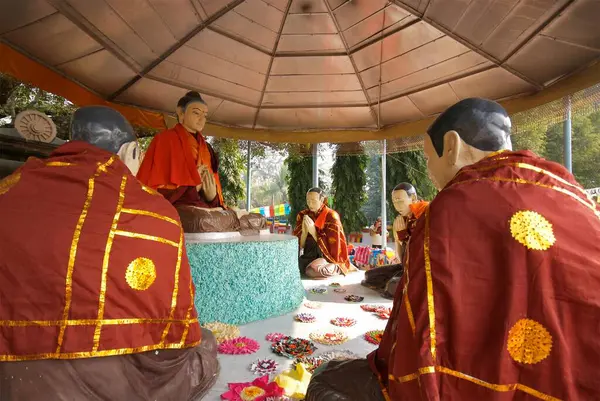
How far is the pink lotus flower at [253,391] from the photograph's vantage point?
2125 mm

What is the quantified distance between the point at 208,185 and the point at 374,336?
7.63 feet

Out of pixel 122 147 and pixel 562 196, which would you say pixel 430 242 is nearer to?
pixel 562 196

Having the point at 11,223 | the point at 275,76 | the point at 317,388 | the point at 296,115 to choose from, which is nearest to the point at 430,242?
the point at 317,388

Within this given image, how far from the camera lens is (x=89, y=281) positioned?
142 cm

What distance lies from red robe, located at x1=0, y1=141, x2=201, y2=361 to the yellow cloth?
866mm

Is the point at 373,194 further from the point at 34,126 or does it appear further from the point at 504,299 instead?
the point at 504,299

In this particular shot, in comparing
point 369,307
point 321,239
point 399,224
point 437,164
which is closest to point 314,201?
point 321,239

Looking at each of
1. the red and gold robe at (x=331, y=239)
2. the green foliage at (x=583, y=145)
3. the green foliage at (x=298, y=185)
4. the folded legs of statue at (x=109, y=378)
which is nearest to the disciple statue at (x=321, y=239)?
the red and gold robe at (x=331, y=239)

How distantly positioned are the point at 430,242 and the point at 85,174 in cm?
141

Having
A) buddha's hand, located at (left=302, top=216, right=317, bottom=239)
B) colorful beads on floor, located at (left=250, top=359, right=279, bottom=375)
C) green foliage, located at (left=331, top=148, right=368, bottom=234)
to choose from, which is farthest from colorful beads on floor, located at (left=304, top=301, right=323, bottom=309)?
green foliage, located at (left=331, top=148, right=368, bottom=234)

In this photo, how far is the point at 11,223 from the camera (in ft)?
4.57

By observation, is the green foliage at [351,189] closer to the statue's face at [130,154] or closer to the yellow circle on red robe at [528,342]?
the statue's face at [130,154]

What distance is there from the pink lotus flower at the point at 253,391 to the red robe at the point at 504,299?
1.25m

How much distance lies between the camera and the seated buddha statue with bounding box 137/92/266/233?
371 centimetres
